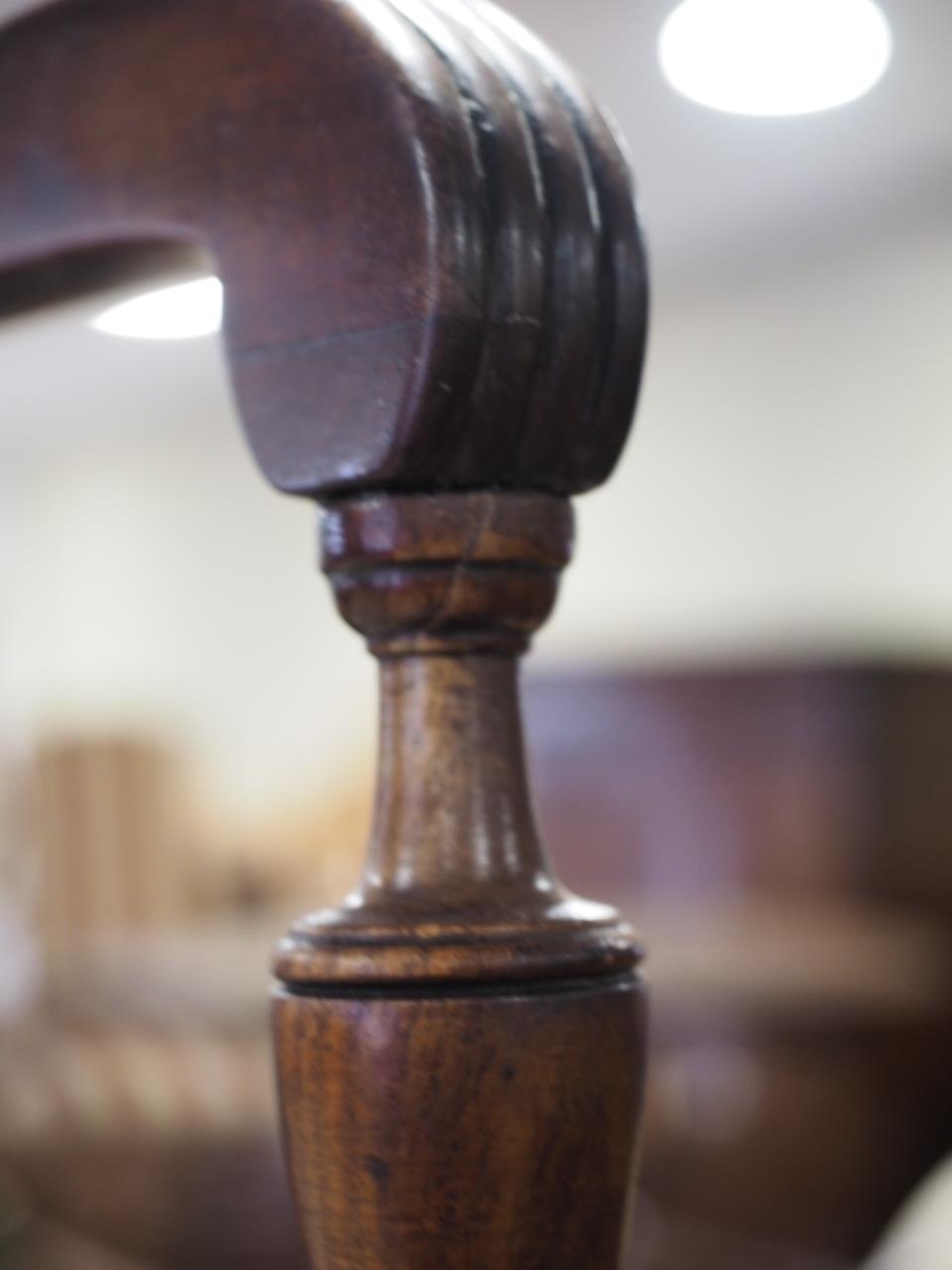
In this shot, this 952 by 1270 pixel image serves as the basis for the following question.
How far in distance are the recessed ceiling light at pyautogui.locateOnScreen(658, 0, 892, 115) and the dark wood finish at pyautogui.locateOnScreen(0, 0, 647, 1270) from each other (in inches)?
60.5

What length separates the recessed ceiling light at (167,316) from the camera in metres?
0.38

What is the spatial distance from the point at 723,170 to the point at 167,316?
205cm

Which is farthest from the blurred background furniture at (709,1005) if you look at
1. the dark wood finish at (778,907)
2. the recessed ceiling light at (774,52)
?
the recessed ceiling light at (774,52)

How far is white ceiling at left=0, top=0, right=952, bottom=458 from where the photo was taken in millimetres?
1802

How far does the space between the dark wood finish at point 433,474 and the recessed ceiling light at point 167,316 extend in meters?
0.13

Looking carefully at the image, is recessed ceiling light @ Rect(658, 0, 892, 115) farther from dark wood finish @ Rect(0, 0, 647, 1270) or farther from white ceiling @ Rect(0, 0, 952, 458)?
dark wood finish @ Rect(0, 0, 647, 1270)

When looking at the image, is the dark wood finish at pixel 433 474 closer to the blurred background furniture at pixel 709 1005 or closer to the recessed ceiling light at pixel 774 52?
the blurred background furniture at pixel 709 1005

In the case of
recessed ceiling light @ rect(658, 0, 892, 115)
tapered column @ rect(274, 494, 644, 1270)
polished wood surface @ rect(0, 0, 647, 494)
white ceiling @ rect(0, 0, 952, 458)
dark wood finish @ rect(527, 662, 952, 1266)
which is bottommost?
dark wood finish @ rect(527, 662, 952, 1266)

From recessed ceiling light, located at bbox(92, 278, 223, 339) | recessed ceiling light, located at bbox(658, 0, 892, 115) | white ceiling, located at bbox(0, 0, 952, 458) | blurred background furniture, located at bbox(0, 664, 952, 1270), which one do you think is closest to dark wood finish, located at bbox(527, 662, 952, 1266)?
blurred background furniture, located at bbox(0, 664, 952, 1270)

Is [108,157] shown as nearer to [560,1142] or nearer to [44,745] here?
[560,1142]

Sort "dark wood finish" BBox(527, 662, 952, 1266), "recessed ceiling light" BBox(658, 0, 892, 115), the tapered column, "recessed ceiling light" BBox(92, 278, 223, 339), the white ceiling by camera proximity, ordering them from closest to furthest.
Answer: the tapered column, "recessed ceiling light" BBox(92, 278, 223, 339), "recessed ceiling light" BBox(658, 0, 892, 115), the white ceiling, "dark wood finish" BBox(527, 662, 952, 1266)

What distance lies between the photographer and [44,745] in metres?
3.56

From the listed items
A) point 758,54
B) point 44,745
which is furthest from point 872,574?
point 44,745

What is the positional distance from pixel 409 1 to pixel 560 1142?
163 mm
